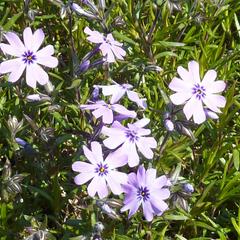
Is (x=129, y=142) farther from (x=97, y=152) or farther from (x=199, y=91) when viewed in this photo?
(x=199, y=91)

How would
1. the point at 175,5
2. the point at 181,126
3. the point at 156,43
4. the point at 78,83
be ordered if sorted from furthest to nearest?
the point at 156,43, the point at 175,5, the point at 78,83, the point at 181,126

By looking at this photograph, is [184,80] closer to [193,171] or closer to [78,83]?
[78,83]

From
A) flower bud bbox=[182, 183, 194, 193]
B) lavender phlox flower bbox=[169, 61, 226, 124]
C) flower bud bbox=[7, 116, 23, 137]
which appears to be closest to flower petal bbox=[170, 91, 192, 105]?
lavender phlox flower bbox=[169, 61, 226, 124]

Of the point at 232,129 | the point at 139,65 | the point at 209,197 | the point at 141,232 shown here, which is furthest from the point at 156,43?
the point at 141,232

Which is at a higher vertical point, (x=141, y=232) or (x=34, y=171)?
(x=34, y=171)

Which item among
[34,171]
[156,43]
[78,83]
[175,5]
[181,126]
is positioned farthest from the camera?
[156,43]

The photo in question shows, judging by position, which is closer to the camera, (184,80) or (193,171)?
(184,80)
